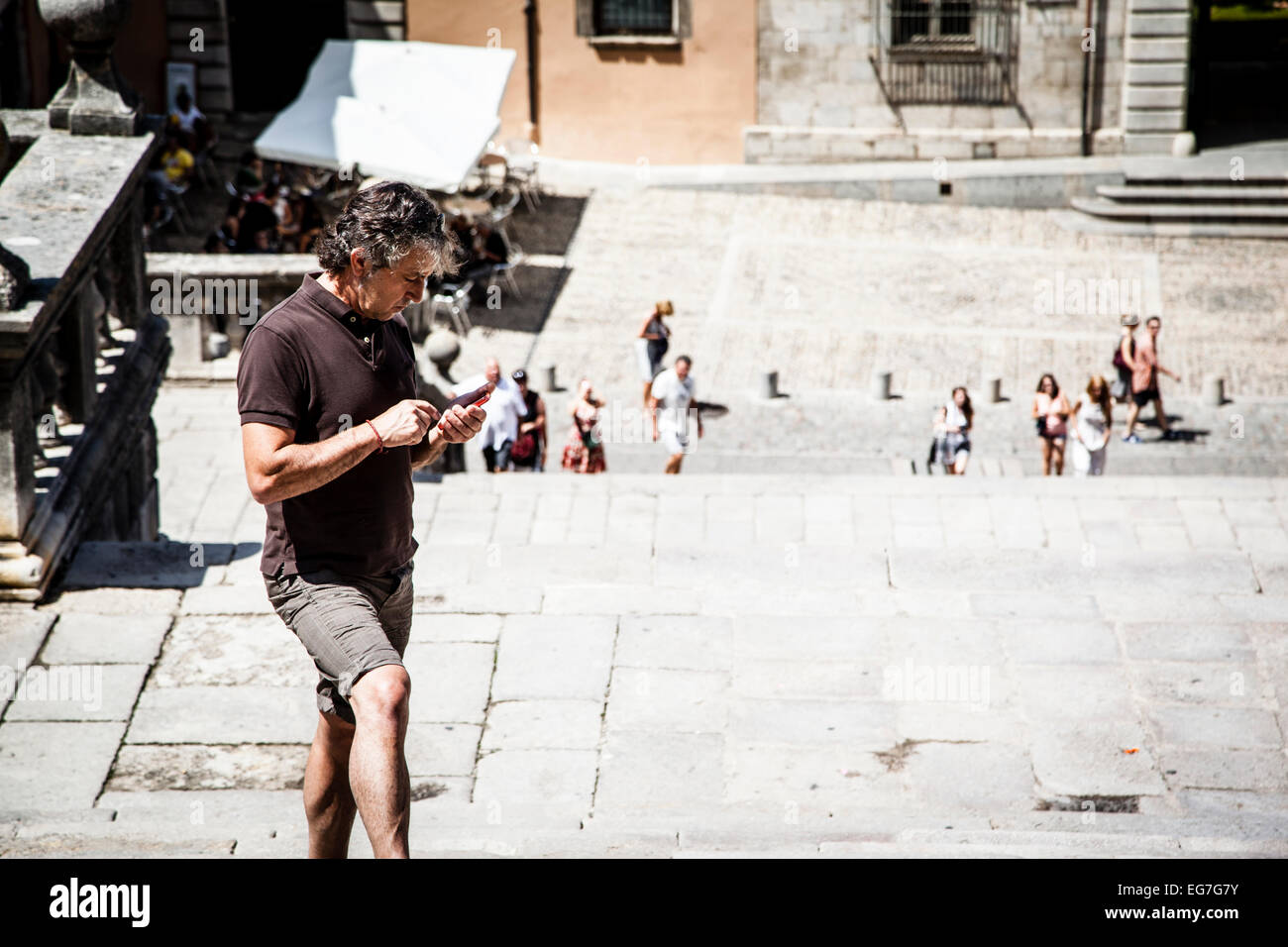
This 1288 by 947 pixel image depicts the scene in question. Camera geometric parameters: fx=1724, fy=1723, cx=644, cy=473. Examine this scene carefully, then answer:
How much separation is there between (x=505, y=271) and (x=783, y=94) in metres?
5.75

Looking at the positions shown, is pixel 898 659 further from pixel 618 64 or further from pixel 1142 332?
pixel 618 64

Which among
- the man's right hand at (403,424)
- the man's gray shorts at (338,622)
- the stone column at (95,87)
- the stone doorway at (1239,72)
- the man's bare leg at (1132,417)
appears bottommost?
the man's bare leg at (1132,417)

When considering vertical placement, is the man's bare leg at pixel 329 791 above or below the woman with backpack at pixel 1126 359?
above

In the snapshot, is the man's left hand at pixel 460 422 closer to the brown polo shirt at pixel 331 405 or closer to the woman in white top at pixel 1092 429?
the brown polo shirt at pixel 331 405

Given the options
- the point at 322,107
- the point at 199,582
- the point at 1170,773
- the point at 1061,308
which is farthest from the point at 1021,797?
the point at 322,107

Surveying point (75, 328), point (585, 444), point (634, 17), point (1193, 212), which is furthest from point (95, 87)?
point (1193, 212)

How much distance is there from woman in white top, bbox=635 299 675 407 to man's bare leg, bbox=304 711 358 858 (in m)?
12.7

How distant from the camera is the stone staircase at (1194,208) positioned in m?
22.8

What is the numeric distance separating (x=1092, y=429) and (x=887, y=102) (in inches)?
442

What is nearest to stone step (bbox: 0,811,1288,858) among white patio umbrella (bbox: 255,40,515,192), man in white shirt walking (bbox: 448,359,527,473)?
man in white shirt walking (bbox: 448,359,527,473)

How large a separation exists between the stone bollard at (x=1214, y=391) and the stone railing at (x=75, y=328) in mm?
11353

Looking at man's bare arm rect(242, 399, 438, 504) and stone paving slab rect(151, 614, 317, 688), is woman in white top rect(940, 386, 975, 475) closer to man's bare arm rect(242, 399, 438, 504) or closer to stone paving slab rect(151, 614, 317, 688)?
stone paving slab rect(151, 614, 317, 688)

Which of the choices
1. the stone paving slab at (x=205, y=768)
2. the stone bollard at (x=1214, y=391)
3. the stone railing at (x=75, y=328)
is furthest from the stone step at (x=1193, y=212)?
the stone paving slab at (x=205, y=768)

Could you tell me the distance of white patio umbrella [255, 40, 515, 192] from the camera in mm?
20141
